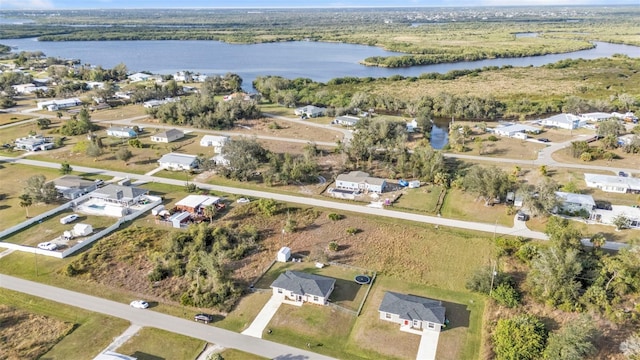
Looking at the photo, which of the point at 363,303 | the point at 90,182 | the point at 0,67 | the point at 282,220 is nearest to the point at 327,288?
the point at 363,303

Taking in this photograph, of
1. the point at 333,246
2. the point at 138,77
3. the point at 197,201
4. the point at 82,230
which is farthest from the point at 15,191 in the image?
the point at 138,77

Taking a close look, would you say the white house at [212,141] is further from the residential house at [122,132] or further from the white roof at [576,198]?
the white roof at [576,198]

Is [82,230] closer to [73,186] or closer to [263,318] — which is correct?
[73,186]

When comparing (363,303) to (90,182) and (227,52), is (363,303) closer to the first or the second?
(90,182)

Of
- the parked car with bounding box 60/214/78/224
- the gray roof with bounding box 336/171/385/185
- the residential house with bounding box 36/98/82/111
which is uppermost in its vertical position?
the residential house with bounding box 36/98/82/111

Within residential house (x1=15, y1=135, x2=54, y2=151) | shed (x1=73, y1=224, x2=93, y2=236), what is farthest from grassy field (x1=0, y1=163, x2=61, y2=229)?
shed (x1=73, y1=224, x2=93, y2=236)

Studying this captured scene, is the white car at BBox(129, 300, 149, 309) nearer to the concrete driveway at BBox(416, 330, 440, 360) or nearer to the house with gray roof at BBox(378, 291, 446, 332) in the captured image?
the house with gray roof at BBox(378, 291, 446, 332)
